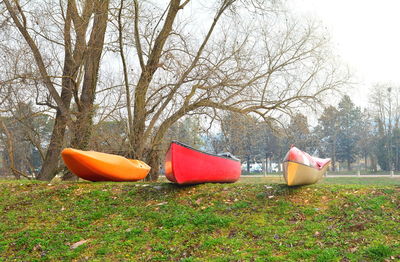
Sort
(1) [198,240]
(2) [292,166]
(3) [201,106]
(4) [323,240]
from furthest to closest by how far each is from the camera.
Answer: (3) [201,106], (2) [292,166], (1) [198,240], (4) [323,240]

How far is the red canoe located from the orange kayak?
2.19 m

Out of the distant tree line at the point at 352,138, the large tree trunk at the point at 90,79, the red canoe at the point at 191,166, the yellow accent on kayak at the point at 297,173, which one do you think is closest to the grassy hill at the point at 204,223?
the yellow accent on kayak at the point at 297,173

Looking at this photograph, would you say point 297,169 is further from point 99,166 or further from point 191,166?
point 99,166

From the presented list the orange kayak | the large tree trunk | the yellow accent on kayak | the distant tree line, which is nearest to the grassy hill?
the yellow accent on kayak

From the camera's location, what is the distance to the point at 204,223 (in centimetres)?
674

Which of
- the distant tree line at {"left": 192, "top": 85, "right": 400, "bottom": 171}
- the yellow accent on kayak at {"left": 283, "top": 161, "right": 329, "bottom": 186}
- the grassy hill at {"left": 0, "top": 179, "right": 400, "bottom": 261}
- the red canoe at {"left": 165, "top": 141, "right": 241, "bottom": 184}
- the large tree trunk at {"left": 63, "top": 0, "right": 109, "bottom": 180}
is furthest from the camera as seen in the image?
the distant tree line at {"left": 192, "top": 85, "right": 400, "bottom": 171}

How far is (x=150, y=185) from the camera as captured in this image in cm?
958

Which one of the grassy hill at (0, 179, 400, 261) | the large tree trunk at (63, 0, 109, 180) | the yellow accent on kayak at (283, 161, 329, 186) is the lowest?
the grassy hill at (0, 179, 400, 261)

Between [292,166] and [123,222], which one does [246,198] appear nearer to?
[292,166]

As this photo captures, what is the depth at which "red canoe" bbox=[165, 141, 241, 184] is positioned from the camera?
8.26 meters

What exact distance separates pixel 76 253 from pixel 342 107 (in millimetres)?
45669

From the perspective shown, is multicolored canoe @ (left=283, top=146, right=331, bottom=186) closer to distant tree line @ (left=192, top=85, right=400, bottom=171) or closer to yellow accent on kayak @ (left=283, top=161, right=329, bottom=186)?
yellow accent on kayak @ (left=283, top=161, right=329, bottom=186)

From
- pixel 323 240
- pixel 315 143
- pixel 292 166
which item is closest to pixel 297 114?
pixel 292 166

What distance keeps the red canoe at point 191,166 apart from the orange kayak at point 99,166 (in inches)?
86.4
